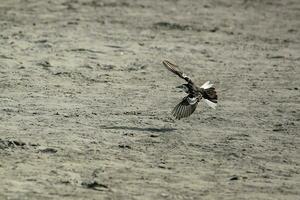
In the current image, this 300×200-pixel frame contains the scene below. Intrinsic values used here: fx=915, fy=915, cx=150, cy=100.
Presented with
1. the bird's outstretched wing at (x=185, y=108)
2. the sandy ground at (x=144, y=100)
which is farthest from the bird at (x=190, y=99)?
the sandy ground at (x=144, y=100)

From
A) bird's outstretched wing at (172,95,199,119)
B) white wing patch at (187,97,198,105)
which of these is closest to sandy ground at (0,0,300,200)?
bird's outstretched wing at (172,95,199,119)

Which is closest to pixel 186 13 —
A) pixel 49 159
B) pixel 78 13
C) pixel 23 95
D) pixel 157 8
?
pixel 157 8

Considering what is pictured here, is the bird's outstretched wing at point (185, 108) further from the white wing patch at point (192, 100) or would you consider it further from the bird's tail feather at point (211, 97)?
the bird's tail feather at point (211, 97)

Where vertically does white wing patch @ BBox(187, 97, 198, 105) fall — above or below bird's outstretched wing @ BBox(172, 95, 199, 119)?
above

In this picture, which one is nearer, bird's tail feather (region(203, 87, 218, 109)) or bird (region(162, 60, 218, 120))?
bird (region(162, 60, 218, 120))

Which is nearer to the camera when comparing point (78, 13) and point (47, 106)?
point (47, 106)

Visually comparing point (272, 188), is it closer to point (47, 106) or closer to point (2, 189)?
point (2, 189)

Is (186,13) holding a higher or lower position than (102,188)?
higher

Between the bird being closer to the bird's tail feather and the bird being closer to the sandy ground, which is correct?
the bird's tail feather

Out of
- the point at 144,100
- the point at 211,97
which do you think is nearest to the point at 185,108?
the point at 211,97
